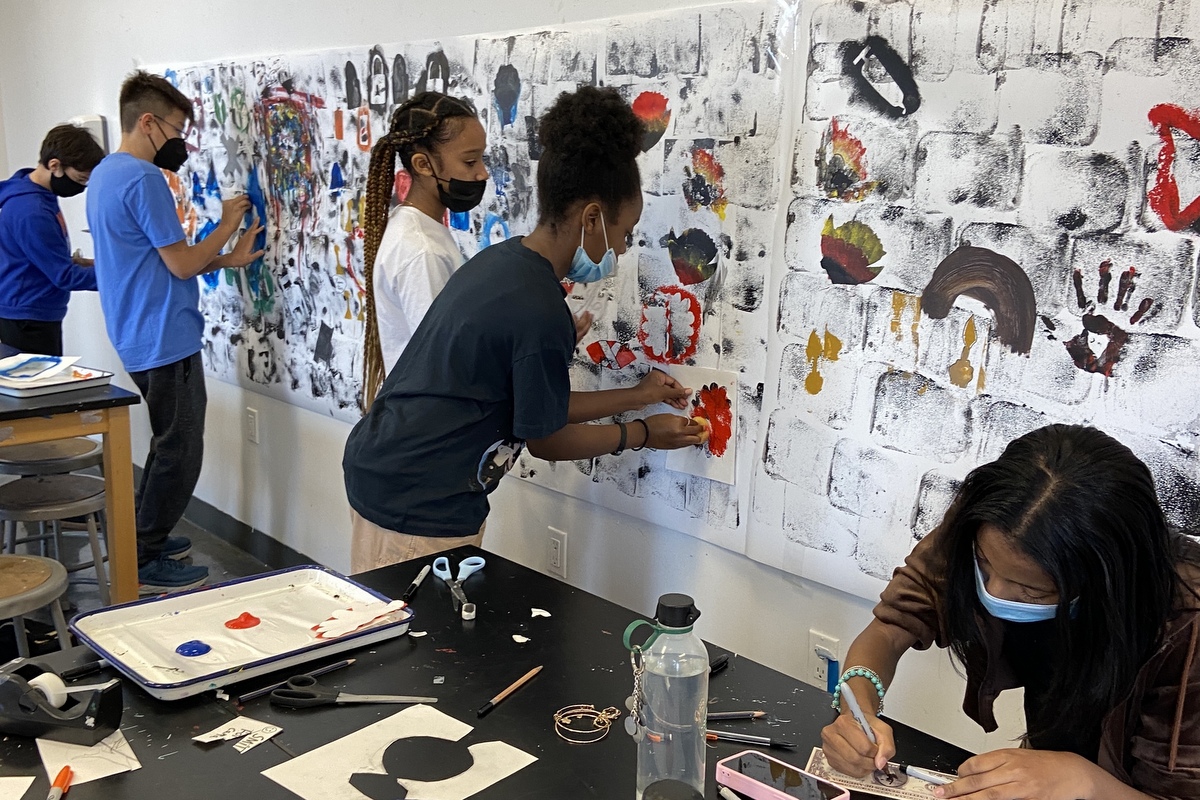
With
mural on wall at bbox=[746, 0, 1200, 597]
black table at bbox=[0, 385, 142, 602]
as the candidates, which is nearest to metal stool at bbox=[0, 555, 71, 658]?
black table at bbox=[0, 385, 142, 602]

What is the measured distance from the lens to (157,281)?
10.6 feet

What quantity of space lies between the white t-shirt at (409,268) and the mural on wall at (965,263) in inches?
28.7

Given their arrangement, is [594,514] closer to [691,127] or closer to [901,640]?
[691,127]

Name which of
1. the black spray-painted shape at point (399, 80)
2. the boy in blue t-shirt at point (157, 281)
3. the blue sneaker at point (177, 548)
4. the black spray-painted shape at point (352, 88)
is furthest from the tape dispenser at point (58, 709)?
the blue sneaker at point (177, 548)

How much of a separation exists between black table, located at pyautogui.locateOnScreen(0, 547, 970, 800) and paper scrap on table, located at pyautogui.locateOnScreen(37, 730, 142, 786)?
13mm

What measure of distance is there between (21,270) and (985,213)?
3481 mm

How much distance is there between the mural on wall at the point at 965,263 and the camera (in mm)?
1415

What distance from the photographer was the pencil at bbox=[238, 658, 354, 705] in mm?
1299

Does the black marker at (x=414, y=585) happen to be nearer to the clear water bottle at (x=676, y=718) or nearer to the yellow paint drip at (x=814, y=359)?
the clear water bottle at (x=676, y=718)

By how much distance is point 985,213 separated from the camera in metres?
1.59

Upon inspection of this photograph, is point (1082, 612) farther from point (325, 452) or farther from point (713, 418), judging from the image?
point (325, 452)

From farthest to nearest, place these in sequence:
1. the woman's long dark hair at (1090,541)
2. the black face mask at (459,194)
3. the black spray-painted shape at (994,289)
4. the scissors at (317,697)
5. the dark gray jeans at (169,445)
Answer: the dark gray jeans at (169,445) → the black face mask at (459,194) → the black spray-painted shape at (994,289) → the scissors at (317,697) → the woman's long dark hair at (1090,541)

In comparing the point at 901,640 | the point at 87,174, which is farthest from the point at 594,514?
the point at 87,174

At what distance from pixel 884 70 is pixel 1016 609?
0.96 m
